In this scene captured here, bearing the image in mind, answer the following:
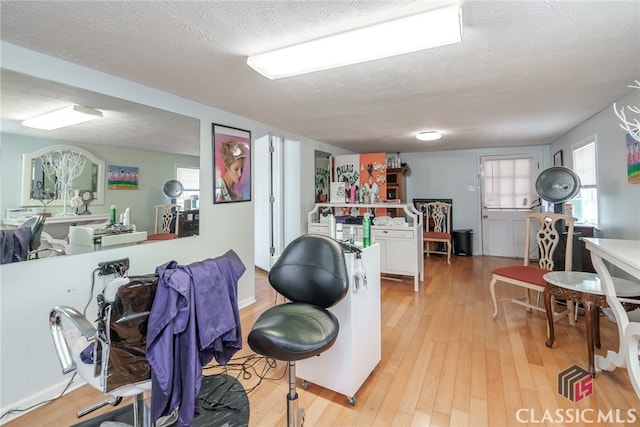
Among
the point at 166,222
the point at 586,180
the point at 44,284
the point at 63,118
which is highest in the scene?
the point at 63,118

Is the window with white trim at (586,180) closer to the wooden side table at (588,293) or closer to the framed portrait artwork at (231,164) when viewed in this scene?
the wooden side table at (588,293)

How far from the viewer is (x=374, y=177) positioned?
5.07 m

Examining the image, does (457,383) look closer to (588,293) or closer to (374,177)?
(588,293)

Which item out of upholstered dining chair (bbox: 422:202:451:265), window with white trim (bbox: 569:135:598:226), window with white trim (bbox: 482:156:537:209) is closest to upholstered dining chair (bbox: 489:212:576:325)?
window with white trim (bbox: 569:135:598:226)

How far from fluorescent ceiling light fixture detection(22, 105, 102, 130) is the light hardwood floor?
69.0 inches

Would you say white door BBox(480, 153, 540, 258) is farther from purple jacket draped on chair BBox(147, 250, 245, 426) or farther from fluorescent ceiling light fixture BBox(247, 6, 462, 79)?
purple jacket draped on chair BBox(147, 250, 245, 426)

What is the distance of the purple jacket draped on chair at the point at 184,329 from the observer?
120cm

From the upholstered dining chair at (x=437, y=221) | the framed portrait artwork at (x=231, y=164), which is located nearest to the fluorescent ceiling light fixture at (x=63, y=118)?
the framed portrait artwork at (x=231, y=164)

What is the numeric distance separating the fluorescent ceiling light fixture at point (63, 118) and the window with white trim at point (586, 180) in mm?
4880

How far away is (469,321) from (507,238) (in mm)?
3715

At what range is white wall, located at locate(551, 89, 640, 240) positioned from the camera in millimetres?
2657

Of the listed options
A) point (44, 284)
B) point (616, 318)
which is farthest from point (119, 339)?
point (616, 318)

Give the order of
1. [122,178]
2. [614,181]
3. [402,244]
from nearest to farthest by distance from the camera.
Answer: [122,178] < [614,181] < [402,244]

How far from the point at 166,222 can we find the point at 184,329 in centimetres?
161
